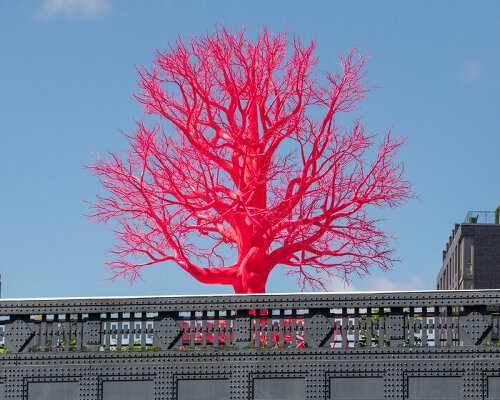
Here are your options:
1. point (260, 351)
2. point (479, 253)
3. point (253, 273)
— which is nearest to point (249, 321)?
point (260, 351)

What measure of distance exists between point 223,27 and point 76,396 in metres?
11.4

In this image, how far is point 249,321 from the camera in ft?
50.9

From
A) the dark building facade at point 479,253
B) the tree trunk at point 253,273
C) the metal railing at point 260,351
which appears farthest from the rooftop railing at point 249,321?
the dark building facade at point 479,253

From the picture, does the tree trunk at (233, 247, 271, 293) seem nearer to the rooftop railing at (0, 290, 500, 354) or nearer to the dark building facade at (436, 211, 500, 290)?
the rooftop railing at (0, 290, 500, 354)

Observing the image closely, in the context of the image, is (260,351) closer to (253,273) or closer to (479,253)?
(253,273)

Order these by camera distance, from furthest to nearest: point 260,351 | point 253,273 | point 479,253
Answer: point 479,253
point 253,273
point 260,351

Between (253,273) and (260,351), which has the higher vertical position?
(253,273)

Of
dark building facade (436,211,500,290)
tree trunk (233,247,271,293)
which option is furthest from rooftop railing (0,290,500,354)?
dark building facade (436,211,500,290)

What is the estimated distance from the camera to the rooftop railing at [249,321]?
15.2 meters

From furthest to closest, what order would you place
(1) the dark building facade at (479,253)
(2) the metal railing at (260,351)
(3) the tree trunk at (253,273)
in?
(1) the dark building facade at (479,253) → (3) the tree trunk at (253,273) → (2) the metal railing at (260,351)

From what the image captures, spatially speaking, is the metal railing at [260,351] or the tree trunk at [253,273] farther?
the tree trunk at [253,273]

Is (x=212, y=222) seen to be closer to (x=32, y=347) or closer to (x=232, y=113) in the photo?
(x=232, y=113)

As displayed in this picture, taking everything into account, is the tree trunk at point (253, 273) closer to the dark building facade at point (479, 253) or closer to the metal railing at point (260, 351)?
the metal railing at point (260, 351)

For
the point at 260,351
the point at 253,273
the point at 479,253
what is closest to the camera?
the point at 260,351
